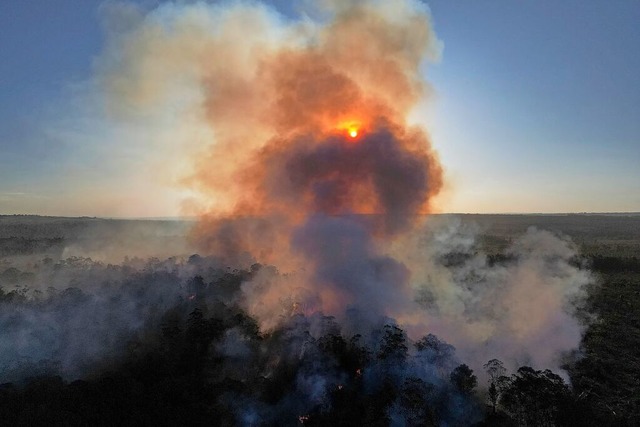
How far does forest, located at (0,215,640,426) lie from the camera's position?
16.6 meters

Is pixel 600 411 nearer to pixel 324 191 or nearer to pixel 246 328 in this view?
pixel 246 328

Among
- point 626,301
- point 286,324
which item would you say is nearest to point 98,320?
point 286,324

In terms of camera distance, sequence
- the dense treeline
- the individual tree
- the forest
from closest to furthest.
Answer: the dense treeline < the forest < the individual tree

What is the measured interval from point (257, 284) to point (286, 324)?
7138mm

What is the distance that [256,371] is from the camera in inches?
812

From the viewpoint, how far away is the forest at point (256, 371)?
54.5 ft

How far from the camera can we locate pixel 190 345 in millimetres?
22203

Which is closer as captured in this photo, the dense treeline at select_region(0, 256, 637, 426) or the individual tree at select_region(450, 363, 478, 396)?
the dense treeline at select_region(0, 256, 637, 426)

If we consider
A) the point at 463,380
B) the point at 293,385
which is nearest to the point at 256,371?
the point at 293,385

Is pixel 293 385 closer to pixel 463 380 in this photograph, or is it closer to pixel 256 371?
pixel 256 371

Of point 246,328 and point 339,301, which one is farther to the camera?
point 339,301

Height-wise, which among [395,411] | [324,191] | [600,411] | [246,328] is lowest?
[600,411]

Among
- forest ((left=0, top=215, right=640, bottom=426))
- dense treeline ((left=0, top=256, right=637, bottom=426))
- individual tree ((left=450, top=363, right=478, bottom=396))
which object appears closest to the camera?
dense treeline ((left=0, top=256, right=637, bottom=426))

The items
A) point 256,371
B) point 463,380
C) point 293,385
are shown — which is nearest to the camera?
point 463,380
